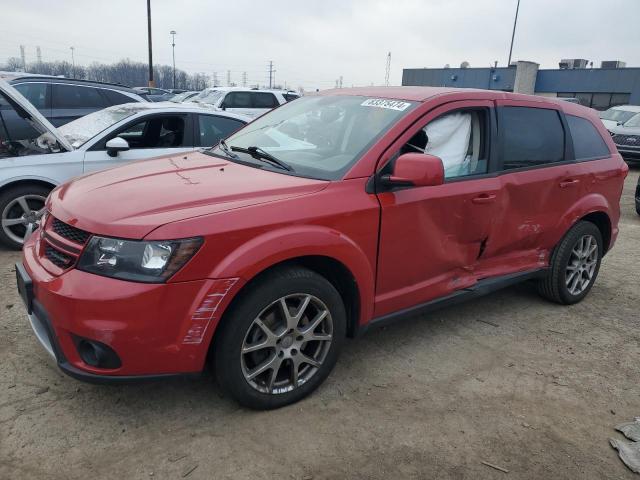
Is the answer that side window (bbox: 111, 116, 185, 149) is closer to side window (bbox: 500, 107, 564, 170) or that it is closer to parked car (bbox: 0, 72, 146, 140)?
parked car (bbox: 0, 72, 146, 140)

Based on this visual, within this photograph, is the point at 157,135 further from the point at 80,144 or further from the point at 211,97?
the point at 211,97

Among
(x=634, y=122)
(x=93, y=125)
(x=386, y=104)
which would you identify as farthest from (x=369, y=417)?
(x=634, y=122)

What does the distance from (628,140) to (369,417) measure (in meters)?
14.7

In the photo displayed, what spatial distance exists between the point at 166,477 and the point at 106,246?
107 centimetres

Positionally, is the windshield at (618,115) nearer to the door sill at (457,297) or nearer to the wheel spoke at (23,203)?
the door sill at (457,297)

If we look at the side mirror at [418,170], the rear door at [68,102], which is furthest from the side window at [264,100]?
the side mirror at [418,170]

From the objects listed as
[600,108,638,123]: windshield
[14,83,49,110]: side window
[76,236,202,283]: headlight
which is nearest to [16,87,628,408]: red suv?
[76,236,202,283]: headlight

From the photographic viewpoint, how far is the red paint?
2297 mm

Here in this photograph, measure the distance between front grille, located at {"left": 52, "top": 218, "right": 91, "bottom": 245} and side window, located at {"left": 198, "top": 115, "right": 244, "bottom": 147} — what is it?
3.39m

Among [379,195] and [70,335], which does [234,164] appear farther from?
[70,335]

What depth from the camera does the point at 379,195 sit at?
2.92 metres

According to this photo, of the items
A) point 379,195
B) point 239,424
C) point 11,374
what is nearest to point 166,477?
point 239,424

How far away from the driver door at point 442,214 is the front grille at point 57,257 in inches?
64.7

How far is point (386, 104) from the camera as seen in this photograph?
10.9 ft
